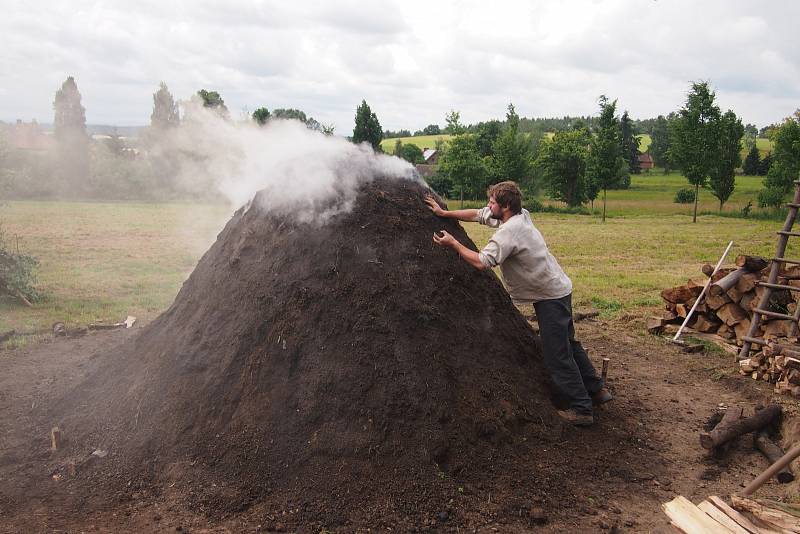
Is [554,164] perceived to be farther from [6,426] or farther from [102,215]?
[6,426]

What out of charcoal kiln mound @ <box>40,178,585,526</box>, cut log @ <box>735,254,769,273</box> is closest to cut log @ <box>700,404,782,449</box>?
charcoal kiln mound @ <box>40,178,585,526</box>

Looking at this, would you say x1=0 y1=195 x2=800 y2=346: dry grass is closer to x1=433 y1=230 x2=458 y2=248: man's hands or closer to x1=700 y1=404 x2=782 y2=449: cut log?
x1=700 y1=404 x2=782 y2=449: cut log

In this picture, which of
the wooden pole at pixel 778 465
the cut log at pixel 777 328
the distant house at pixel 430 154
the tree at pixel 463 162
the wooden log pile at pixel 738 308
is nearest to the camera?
the wooden pole at pixel 778 465

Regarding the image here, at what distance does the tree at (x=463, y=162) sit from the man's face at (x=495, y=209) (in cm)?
2566

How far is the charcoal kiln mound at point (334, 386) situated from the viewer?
372 cm

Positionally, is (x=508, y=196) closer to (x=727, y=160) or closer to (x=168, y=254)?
(x=168, y=254)

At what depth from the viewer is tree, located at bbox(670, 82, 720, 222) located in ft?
82.9

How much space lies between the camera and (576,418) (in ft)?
15.2

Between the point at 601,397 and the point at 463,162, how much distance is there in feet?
84.4

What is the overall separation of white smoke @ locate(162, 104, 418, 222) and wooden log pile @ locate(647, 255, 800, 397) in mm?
4595

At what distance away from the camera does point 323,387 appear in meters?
3.99

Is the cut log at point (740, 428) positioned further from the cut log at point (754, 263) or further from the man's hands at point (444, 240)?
the cut log at point (754, 263)

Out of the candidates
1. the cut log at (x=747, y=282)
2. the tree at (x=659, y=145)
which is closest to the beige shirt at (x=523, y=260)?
the cut log at (x=747, y=282)

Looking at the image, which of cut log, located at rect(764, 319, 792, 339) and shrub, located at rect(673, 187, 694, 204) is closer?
cut log, located at rect(764, 319, 792, 339)
